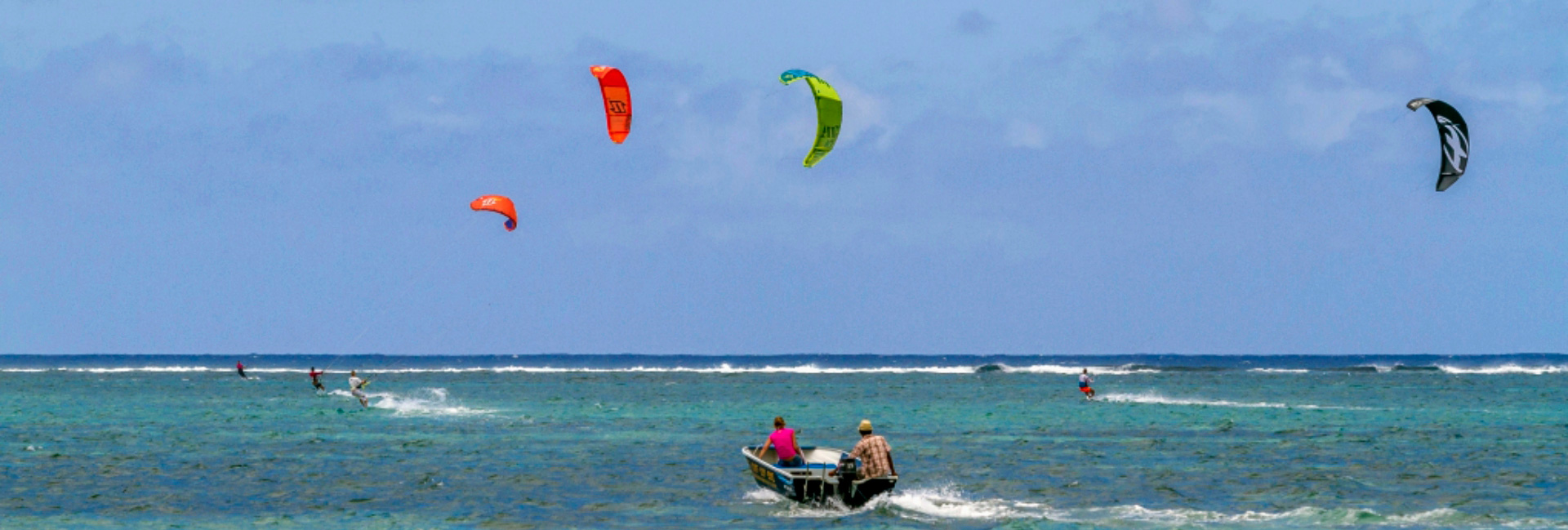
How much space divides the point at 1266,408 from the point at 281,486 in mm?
33506

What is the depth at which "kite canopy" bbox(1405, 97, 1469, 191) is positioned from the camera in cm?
2919

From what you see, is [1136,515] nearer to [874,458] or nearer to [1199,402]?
[874,458]

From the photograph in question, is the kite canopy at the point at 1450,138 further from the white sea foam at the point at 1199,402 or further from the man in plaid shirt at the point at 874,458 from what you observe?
the white sea foam at the point at 1199,402

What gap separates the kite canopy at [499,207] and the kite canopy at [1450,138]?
2190 cm

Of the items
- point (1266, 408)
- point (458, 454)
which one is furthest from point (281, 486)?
point (1266, 408)

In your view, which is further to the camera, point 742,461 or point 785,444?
point 742,461

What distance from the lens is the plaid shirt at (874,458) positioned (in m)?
21.7

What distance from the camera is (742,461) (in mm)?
29125

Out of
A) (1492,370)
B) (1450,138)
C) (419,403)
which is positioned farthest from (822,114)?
(1492,370)

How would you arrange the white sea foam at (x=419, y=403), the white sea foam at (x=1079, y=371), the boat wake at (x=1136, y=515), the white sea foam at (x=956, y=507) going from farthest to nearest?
the white sea foam at (x=1079, y=371)
the white sea foam at (x=419, y=403)
the white sea foam at (x=956, y=507)
the boat wake at (x=1136, y=515)

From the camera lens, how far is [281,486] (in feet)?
81.7

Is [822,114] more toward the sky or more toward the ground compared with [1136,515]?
more toward the sky

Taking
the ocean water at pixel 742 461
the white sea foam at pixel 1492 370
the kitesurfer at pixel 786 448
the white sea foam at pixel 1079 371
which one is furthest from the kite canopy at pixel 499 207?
the white sea foam at pixel 1492 370

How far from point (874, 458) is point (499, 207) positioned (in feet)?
75.1
